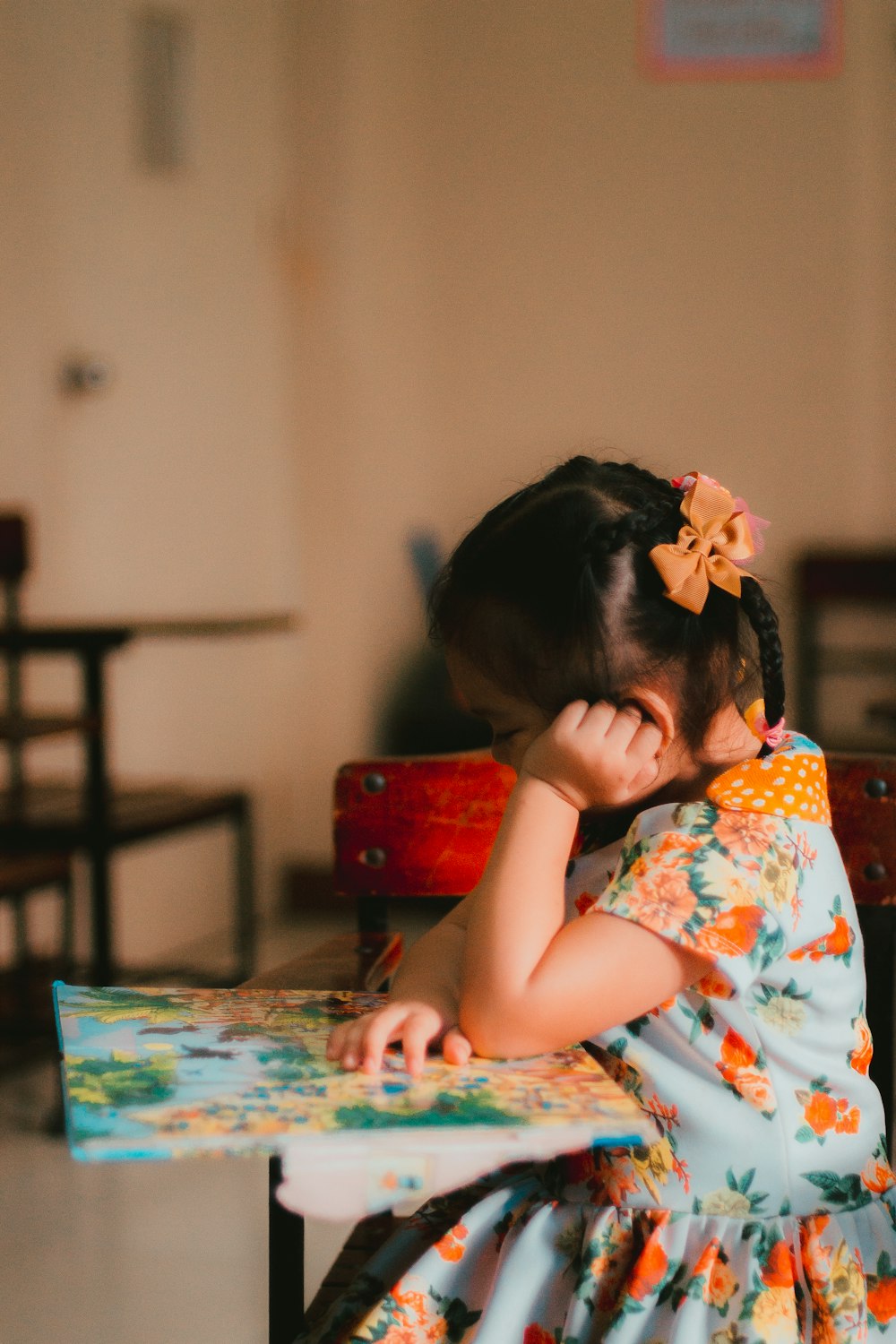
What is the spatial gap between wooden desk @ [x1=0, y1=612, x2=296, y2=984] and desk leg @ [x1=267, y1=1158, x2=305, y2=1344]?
1491 millimetres

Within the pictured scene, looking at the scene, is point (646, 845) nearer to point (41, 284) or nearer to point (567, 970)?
point (567, 970)

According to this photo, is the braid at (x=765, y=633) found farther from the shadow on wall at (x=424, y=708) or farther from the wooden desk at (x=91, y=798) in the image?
the shadow on wall at (x=424, y=708)

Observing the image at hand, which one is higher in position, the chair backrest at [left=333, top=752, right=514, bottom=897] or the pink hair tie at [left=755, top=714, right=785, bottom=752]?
the pink hair tie at [left=755, top=714, right=785, bottom=752]

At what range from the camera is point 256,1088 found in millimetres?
629

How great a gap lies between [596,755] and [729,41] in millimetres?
3631

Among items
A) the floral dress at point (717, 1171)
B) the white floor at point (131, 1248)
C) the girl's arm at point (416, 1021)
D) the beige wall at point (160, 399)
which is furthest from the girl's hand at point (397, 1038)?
the beige wall at point (160, 399)

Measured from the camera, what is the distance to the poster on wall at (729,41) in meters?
3.79

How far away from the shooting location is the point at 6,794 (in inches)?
96.5

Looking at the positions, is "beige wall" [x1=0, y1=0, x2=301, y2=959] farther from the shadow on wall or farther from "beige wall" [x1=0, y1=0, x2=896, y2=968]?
the shadow on wall

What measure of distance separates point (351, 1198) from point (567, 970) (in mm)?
187

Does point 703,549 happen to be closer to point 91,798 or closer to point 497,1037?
point 497,1037

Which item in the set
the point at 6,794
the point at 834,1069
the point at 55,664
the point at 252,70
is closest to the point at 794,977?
the point at 834,1069

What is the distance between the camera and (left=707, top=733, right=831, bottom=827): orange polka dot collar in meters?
0.81

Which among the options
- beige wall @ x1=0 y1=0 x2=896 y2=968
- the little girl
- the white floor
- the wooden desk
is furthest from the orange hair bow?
beige wall @ x1=0 y1=0 x2=896 y2=968
